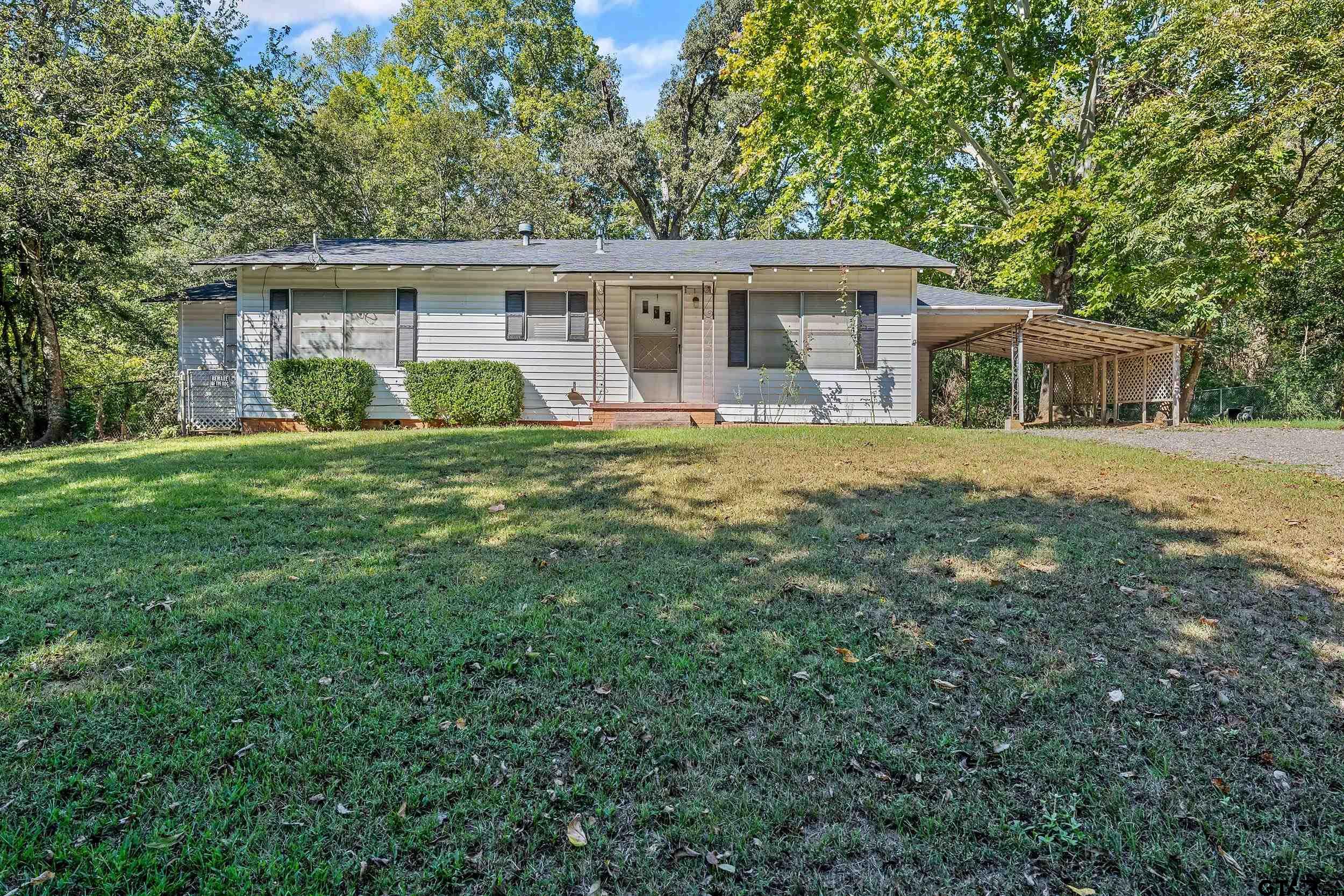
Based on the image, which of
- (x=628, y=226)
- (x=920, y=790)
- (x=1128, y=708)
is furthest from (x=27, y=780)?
(x=628, y=226)

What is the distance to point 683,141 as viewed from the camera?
2286 cm

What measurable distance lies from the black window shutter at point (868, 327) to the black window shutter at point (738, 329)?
7.15ft

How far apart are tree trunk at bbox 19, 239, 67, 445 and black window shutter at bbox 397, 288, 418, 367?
6.26 metres

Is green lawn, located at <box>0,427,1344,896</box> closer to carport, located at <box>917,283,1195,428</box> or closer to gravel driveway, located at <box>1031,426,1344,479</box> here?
gravel driveway, located at <box>1031,426,1344,479</box>

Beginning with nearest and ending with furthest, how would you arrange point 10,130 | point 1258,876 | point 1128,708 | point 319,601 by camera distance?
point 1258,876
point 1128,708
point 319,601
point 10,130

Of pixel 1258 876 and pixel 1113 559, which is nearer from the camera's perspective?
pixel 1258 876

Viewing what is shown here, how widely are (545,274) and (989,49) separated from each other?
533 inches

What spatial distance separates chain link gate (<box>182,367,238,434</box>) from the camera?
39.1 feet

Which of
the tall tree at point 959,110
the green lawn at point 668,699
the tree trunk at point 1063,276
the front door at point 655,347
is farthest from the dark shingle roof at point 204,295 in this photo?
the tree trunk at point 1063,276

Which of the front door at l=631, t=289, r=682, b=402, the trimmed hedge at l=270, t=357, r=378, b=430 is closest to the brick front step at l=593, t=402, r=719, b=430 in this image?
the front door at l=631, t=289, r=682, b=402

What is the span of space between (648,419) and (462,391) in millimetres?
3462

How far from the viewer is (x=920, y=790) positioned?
6.53 ft

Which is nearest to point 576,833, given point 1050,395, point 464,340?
point 464,340

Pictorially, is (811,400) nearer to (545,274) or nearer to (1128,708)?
(545,274)
